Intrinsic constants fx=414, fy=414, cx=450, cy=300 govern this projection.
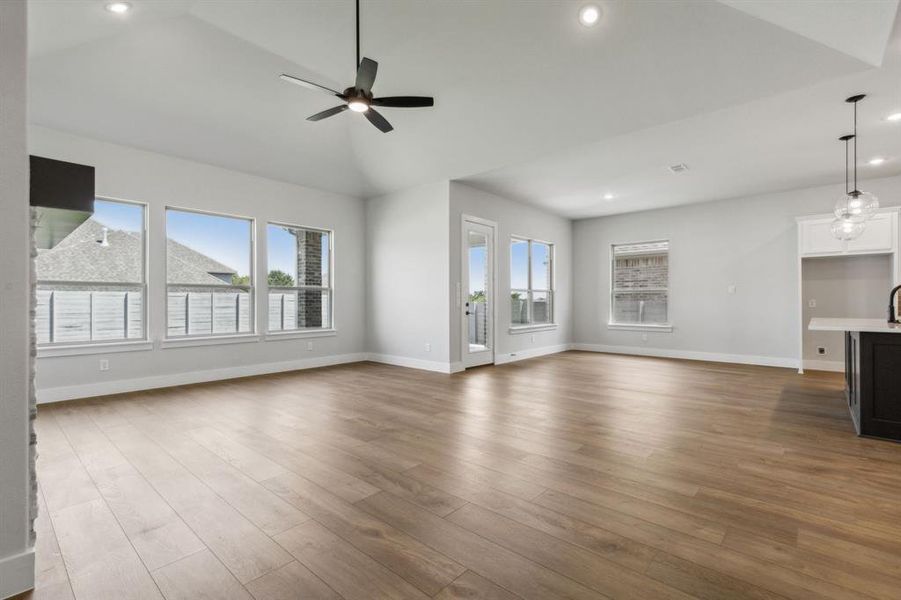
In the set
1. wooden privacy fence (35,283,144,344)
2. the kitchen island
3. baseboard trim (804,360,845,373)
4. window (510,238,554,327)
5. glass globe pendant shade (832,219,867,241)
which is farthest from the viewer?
window (510,238,554,327)

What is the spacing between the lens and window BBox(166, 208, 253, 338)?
212 inches

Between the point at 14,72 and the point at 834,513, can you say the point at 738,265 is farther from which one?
the point at 14,72

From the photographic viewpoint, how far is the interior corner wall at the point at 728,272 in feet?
21.8

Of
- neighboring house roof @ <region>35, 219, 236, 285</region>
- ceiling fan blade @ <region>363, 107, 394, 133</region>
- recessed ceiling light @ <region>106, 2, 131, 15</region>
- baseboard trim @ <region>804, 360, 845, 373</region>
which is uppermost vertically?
recessed ceiling light @ <region>106, 2, 131, 15</region>

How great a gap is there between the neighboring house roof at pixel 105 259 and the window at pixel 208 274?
0.04ft

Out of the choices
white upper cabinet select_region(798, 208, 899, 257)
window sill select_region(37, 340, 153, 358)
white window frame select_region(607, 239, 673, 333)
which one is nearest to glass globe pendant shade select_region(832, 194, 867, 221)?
white upper cabinet select_region(798, 208, 899, 257)

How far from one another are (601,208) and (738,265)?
2521mm

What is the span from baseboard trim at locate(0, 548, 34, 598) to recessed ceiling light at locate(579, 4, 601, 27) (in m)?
4.68

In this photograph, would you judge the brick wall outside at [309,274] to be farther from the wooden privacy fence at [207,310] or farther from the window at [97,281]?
the window at [97,281]

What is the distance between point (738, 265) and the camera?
716 cm

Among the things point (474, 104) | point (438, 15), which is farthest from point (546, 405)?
point (438, 15)

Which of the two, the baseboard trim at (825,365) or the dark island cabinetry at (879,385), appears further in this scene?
the baseboard trim at (825,365)

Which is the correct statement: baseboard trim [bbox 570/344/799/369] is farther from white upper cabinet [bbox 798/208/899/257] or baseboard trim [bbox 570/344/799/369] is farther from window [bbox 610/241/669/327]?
white upper cabinet [bbox 798/208/899/257]

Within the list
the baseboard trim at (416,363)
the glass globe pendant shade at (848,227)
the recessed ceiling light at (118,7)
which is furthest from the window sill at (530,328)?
the recessed ceiling light at (118,7)
